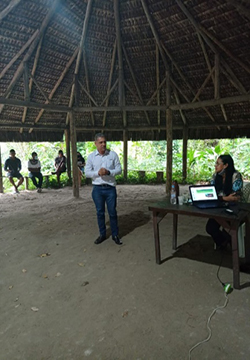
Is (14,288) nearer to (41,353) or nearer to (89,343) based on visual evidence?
(41,353)

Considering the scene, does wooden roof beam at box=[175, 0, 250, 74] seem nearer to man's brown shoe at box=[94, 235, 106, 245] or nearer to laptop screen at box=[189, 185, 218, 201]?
laptop screen at box=[189, 185, 218, 201]

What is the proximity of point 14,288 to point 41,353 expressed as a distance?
1211mm

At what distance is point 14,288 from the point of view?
3.06 m

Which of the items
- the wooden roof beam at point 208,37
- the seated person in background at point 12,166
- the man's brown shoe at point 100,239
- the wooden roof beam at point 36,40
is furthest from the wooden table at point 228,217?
the seated person in background at point 12,166

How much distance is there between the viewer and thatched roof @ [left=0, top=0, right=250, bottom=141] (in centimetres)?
580

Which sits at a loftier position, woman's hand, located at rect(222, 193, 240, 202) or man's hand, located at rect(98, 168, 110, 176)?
man's hand, located at rect(98, 168, 110, 176)

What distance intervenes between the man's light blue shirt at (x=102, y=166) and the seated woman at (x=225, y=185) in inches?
63.2

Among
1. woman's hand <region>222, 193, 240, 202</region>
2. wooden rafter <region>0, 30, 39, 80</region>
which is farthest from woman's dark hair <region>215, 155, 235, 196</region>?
wooden rafter <region>0, 30, 39, 80</region>

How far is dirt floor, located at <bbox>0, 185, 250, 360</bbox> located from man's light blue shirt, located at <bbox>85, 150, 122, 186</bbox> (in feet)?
3.77

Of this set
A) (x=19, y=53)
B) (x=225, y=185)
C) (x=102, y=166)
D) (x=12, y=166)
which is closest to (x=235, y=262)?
(x=225, y=185)

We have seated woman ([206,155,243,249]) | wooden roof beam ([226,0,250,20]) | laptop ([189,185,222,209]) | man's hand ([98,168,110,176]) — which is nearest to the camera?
laptop ([189,185,222,209])

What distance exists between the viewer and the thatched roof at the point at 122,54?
19.0ft

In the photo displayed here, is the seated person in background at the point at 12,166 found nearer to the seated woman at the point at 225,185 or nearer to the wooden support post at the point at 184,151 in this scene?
the wooden support post at the point at 184,151

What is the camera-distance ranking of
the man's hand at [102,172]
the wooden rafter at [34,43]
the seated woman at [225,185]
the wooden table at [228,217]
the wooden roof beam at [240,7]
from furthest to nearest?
the wooden rafter at [34,43] → the wooden roof beam at [240,7] → the man's hand at [102,172] → the seated woman at [225,185] → the wooden table at [228,217]
